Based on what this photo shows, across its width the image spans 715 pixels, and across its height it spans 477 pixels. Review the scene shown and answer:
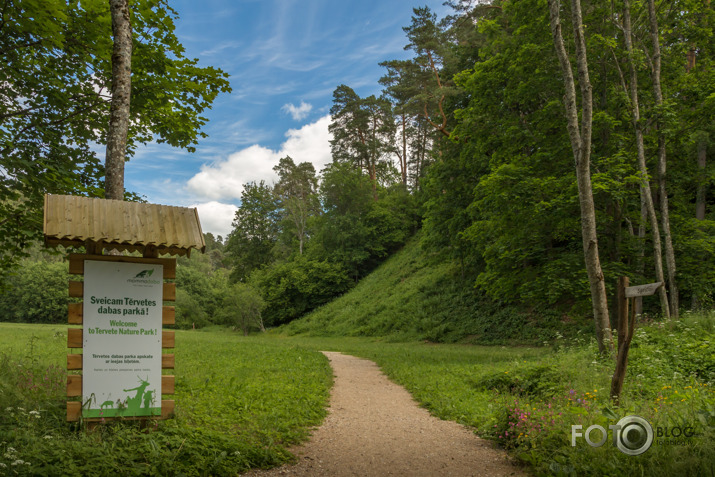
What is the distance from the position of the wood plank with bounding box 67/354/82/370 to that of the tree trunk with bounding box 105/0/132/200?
9.39 ft

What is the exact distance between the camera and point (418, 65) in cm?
3384

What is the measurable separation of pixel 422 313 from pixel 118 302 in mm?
22219

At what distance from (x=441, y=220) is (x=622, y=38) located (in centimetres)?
1268

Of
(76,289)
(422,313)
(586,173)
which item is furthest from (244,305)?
(76,289)

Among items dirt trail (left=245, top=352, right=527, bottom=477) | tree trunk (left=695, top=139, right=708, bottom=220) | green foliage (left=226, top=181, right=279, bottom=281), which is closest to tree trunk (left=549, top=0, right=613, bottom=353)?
dirt trail (left=245, top=352, right=527, bottom=477)

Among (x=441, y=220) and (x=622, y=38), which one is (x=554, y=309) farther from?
(x=622, y=38)

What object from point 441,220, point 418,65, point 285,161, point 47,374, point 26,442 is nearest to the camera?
point 26,442

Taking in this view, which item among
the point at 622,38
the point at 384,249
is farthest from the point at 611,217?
the point at 384,249

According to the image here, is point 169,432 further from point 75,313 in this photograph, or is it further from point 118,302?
point 75,313

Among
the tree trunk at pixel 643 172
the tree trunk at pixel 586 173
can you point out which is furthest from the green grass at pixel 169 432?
the tree trunk at pixel 643 172

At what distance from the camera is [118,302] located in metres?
5.00

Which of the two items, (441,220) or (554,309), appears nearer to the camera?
(554,309)

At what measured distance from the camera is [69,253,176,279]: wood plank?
4844 millimetres

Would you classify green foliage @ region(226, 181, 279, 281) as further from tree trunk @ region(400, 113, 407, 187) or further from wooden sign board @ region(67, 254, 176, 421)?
wooden sign board @ region(67, 254, 176, 421)
